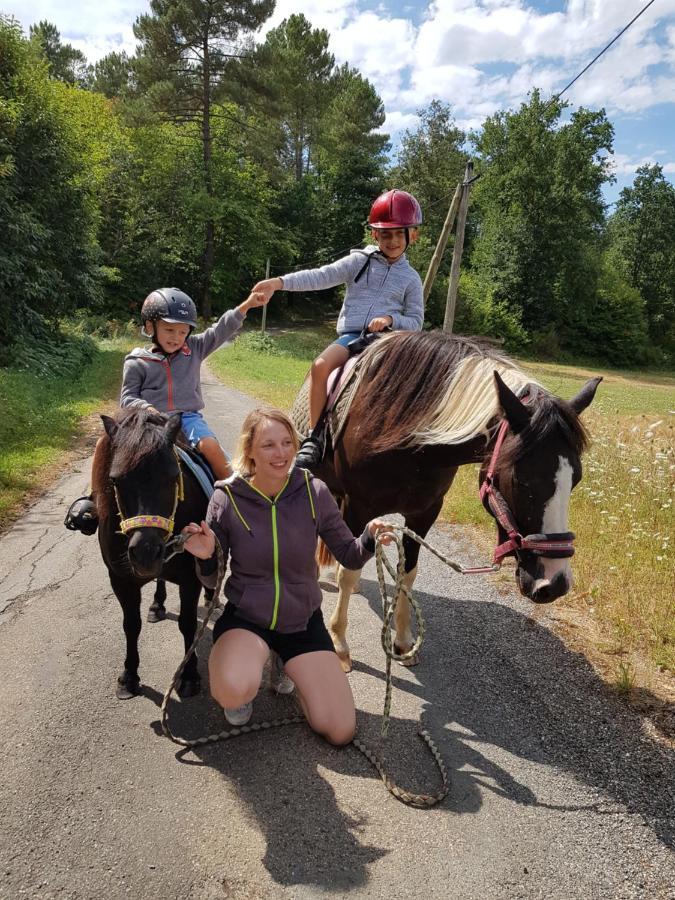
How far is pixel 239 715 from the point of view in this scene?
2.84 meters

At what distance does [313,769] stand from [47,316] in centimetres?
1733

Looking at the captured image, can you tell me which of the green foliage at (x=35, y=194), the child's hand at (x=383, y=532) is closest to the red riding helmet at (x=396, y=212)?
the child's hand at (x=383, y=532)

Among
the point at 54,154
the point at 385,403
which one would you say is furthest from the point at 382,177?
the point at 385,403

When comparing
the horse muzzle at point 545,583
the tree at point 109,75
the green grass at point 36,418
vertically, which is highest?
the tree at point 109,75

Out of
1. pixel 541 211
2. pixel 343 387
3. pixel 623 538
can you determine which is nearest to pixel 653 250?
Result: pixel 541 211

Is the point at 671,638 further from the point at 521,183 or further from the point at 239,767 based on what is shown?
the point at 521,183

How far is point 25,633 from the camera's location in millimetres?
3711

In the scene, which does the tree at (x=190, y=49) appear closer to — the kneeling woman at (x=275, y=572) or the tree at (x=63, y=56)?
the tree at (x=63, y=56)

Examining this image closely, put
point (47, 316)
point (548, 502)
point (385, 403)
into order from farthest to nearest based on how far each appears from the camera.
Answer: point (47, 316)
point (385, 403)
point (548, 502)

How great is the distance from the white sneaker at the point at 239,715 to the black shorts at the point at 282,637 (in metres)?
0.34

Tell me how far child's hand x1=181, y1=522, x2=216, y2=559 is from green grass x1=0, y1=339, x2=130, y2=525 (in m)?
4.53

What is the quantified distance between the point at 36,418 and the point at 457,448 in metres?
9.38

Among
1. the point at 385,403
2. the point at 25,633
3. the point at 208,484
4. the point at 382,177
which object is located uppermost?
the point at 382,177

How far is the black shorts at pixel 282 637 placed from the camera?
2.80 meters
